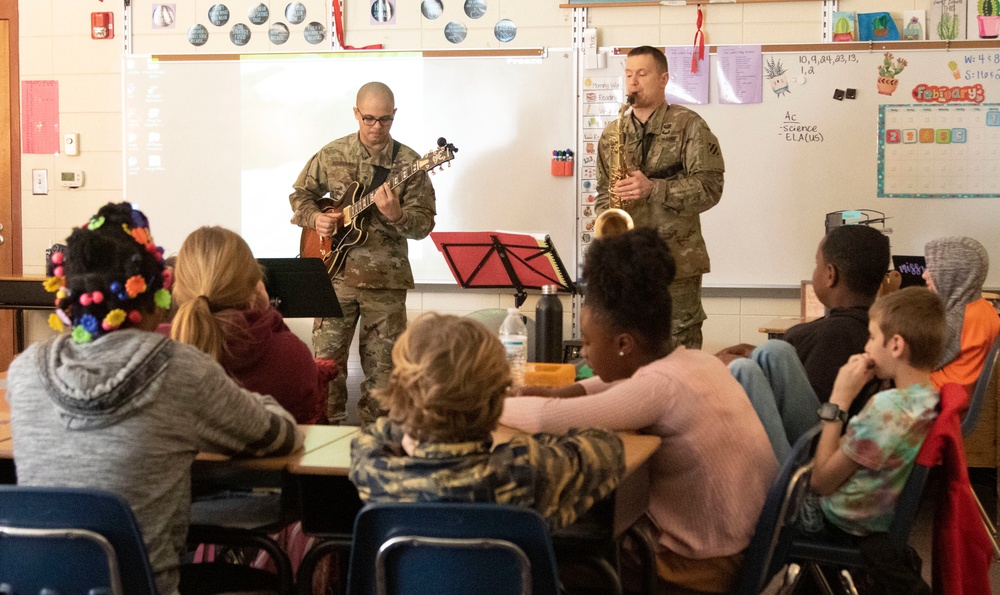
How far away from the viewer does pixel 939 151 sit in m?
4.83

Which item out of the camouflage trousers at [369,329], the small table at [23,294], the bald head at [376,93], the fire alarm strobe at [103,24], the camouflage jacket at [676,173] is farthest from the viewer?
the fire alarm strobe at [103,24]

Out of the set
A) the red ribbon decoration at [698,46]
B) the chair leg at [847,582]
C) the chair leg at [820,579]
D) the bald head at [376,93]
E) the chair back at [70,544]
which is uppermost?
the red ribbon decoration at [698,46]

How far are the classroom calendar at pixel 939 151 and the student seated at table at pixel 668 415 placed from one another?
126 inches

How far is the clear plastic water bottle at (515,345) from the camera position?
97.6 inches

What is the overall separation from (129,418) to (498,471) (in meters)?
0.65

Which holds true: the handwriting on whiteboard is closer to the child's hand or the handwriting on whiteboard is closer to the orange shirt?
the orange shirt

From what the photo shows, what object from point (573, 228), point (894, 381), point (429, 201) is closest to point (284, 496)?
point (894, 381)

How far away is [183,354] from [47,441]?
27 centimetres

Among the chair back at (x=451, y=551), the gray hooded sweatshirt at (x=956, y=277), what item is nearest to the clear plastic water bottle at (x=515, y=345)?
the chair back at (x=451, y=551)

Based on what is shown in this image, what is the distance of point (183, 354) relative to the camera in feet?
5.78

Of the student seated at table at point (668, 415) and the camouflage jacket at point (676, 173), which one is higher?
the camouflage jacket at point (676, 173)

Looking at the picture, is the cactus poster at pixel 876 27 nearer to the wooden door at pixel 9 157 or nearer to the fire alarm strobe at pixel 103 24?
the fire alarm strobe at pixel 103 24

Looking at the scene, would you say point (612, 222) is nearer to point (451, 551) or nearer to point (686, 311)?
point (686, 311)

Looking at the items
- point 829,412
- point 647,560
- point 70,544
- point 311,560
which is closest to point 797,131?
point 829,412
